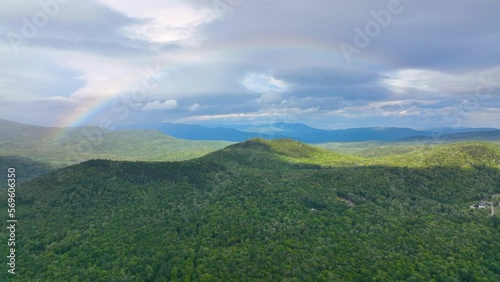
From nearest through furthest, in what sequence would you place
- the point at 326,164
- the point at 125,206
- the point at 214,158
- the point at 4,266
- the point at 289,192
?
the point at 4,266 < the point at 125,206 < the point at 289,192 < the point at 214,158 < the point at 326,164

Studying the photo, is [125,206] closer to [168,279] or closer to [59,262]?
[59,262]

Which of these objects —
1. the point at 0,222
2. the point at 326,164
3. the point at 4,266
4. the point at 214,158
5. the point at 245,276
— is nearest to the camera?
the point at 245,276

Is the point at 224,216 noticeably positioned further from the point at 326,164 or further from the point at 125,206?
the point at 326,164

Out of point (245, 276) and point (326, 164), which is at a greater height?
point (326, 164)

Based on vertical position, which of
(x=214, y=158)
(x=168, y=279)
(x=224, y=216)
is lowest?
(x=168, y=279)


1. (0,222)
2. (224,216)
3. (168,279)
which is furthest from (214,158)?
(168,279)

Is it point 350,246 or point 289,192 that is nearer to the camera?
point 350,246
